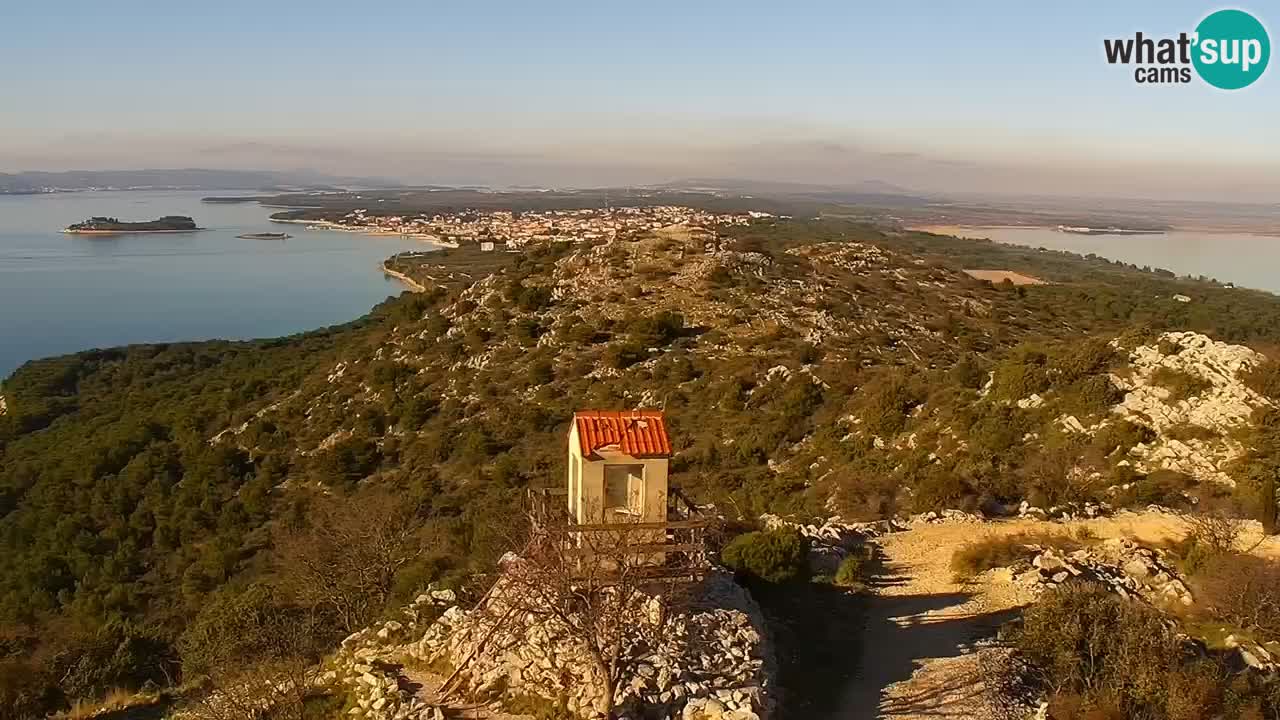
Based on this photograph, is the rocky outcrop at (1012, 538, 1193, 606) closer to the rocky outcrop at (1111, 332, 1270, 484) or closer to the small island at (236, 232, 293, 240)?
the rocky outcrop at (1111, 332, 1270, 484)

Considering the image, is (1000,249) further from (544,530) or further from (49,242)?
(49,242)

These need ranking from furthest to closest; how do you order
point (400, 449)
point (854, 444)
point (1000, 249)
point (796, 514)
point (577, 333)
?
1. point (1000, 249)
2. point (577, 333)
3. point (400, 449)
4. point (854, 444)
5. point (796, 514)

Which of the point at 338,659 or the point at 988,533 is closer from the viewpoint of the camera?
the point at 338,659

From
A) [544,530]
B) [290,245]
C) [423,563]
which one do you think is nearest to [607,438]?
[544,530]

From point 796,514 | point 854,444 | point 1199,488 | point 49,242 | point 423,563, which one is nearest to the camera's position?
point 423,563

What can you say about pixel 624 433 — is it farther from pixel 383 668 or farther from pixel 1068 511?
pixel 1068 511

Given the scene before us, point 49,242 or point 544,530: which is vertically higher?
point 49,242

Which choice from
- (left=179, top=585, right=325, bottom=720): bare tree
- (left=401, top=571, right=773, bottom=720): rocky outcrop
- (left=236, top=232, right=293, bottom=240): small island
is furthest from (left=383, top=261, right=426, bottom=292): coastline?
(left=236, top=232, right=293, bottom=240): small island

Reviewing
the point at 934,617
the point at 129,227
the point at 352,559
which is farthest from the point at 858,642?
the point at 129,227
